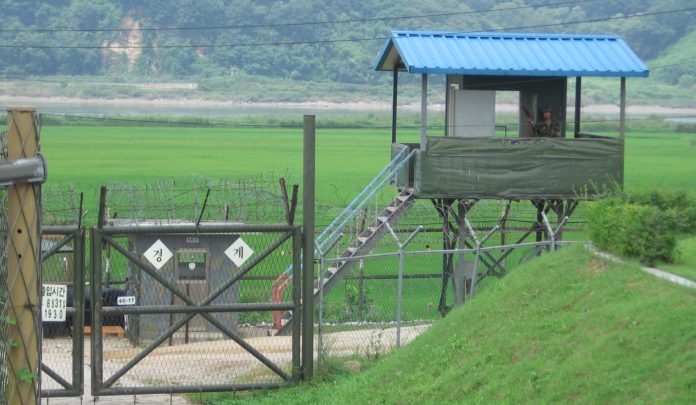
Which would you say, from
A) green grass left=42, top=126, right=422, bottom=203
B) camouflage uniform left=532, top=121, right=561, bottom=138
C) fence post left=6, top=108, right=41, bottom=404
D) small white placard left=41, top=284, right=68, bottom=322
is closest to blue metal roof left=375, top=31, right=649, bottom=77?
camouflage uniform left=532, top=121, right=561, bottom=138

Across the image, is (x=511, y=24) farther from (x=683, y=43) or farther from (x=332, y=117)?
(x=332, y=117)

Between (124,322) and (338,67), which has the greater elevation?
(338,67)

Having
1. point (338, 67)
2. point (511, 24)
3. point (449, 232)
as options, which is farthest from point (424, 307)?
point (511, 24)

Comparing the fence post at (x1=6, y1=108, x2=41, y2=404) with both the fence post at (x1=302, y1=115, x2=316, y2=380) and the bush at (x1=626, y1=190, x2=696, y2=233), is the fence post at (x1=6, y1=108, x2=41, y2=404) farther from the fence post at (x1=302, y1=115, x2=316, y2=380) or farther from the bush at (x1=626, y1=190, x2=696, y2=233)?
the bush at (x1=626, y1=190, x2=696, y2=233)

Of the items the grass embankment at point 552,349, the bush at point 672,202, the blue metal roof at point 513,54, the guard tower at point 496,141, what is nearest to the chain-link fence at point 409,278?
the guard tower at point 496,141

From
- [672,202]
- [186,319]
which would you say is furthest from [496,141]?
[186,319]

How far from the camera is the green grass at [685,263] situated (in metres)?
11.6

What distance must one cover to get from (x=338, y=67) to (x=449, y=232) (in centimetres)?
11310

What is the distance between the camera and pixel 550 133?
83.9ft

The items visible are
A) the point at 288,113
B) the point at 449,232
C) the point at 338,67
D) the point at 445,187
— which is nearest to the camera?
the point at 445,187

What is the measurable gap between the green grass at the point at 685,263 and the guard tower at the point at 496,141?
28.4 feet

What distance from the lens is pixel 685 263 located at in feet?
40.4

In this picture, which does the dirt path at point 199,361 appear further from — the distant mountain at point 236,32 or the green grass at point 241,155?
the distant mountain at point 236,32

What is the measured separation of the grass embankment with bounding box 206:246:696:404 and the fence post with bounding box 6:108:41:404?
4029 mm
